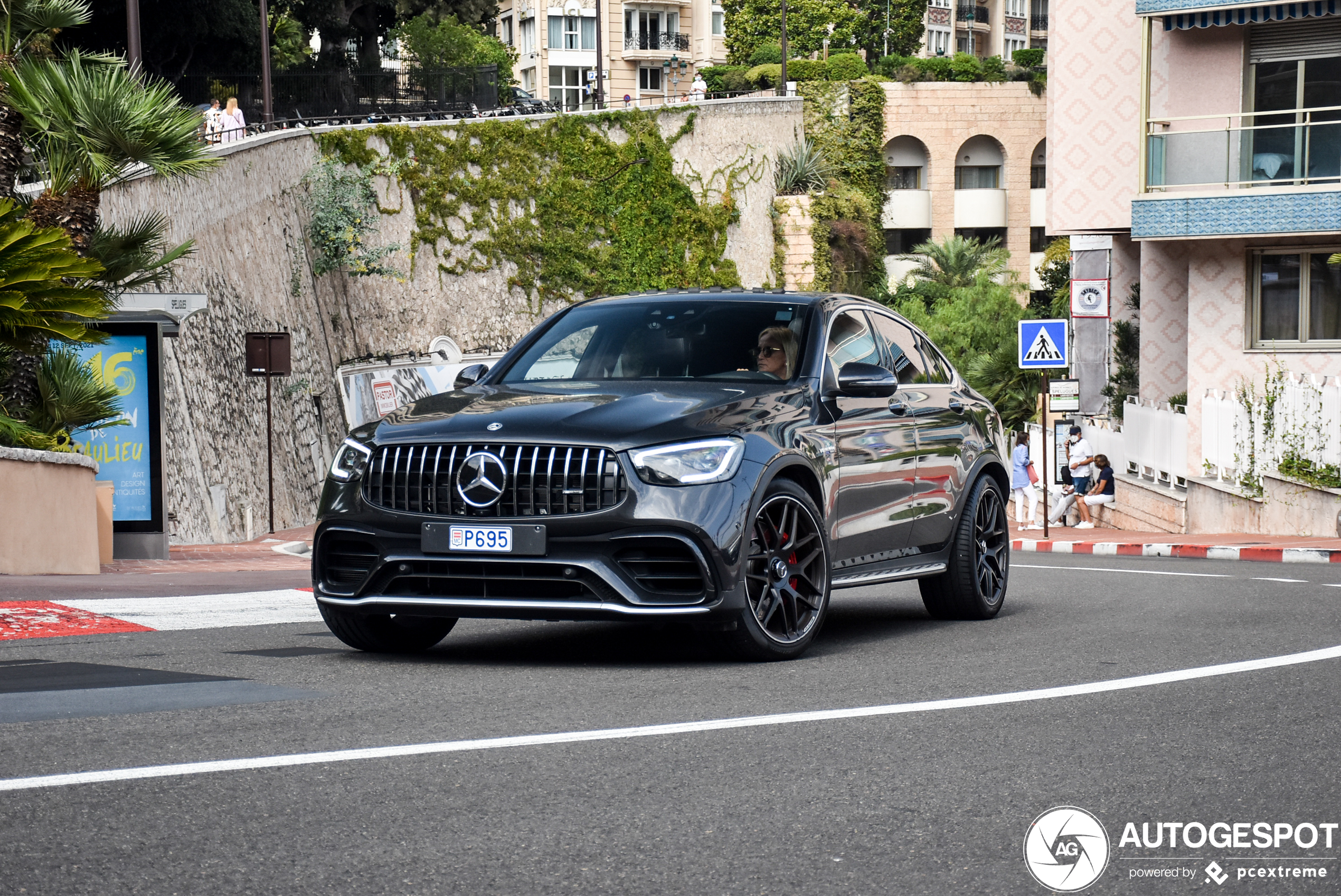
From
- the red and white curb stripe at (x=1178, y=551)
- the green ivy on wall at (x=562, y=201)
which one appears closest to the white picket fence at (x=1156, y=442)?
the red and white curb stripe at (x=1178, y=551)

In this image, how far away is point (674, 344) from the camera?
905cm

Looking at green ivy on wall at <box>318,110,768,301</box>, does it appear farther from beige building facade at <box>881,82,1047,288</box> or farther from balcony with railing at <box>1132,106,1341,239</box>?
beige building facade at <box>881,82,1047,288</box>

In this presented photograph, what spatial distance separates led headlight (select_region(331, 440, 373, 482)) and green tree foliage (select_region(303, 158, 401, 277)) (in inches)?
1298

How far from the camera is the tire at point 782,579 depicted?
7.75m

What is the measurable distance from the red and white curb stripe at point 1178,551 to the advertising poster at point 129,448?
37.1ft

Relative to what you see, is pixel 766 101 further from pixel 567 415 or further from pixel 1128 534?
pixel 567 415

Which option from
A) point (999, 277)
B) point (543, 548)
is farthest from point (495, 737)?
point (999, 277)

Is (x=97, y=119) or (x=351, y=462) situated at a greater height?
(x=97, y=119)

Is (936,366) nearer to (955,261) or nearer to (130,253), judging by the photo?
(130,253)

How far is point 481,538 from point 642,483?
729mm

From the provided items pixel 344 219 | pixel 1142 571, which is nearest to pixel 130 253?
pixel 1142 571

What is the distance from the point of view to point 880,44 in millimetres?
99000

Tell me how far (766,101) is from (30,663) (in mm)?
55912

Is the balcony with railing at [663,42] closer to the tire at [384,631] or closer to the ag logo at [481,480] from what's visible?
the tire at [384,631]
